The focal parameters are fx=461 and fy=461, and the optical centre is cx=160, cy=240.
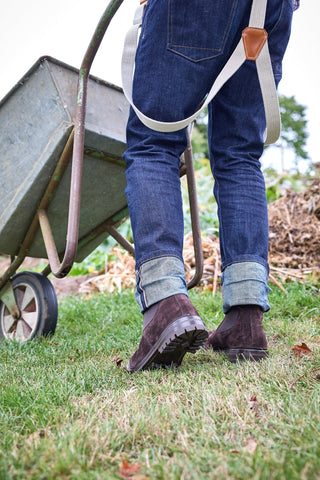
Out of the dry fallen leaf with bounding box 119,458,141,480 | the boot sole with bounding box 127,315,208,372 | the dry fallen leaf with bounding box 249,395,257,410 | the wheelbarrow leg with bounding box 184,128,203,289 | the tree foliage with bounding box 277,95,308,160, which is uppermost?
the tree foliage with bounding box 277,95,308,160

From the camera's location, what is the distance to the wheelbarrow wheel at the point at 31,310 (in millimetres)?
2441

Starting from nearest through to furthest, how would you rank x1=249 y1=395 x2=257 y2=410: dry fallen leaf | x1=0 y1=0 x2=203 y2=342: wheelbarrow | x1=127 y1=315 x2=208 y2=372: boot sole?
x1=249 y1=395 x2=257 y2=410: dry fallen leaf, x1=127 y1=315 x2=208 y2=372: boot sole, x1=0 y1=0 x2=203 y2=342: wheelbarrow

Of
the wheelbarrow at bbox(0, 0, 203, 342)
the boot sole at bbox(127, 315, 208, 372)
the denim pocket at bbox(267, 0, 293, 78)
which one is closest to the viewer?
the boot sole at bbox(127, 315, 208, 372)

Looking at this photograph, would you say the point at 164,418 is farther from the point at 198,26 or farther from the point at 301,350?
the point at 198,26

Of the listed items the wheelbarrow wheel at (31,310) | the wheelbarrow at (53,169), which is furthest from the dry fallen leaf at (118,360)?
the wheelbarrow wheel at (31,310)

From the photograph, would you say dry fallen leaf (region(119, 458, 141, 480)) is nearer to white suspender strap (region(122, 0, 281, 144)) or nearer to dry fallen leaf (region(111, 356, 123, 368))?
dry fallen leaf (region(111, 356, 123, 368))

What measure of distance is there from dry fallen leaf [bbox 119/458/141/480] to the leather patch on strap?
122 cm

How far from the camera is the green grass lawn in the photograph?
0.83m

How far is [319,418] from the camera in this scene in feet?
3.18

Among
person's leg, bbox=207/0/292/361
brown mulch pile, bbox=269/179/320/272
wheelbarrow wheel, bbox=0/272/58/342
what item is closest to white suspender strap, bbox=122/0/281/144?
person's leg, bbox=207/0/292/361

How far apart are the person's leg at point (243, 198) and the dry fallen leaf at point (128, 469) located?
2.59 feet

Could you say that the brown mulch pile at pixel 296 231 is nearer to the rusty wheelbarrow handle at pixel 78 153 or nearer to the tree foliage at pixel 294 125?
the rusty wheelbarrow handle at pixel 78 153

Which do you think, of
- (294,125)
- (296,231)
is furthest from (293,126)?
(296,231)

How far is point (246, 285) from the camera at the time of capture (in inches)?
63.7
